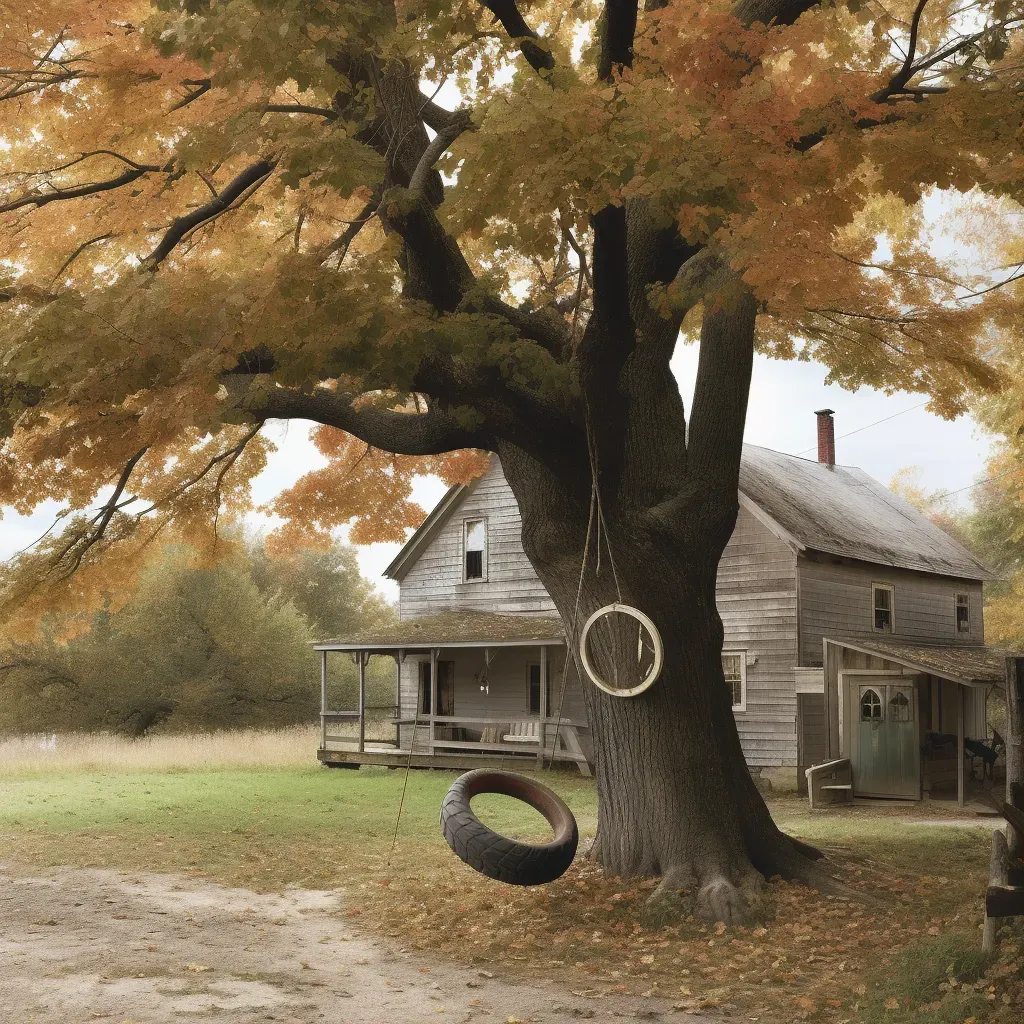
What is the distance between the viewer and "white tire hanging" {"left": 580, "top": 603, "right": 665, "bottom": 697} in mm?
9242

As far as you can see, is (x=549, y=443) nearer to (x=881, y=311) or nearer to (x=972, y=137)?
(x=972, y=137)

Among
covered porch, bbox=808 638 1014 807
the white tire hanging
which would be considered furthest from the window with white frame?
the white tire hanging

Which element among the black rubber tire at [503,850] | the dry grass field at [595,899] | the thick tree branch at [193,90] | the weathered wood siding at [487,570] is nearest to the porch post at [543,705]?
the weathered wood siding at [487,570]

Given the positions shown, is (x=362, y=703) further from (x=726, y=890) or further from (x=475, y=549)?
(x=726, y=890)

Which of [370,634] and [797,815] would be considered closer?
[797,815]

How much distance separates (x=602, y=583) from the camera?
10266mm

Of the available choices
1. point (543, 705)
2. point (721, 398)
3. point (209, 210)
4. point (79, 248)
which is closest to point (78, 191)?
point (79, 248)

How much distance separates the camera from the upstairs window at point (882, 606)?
24.2 meters

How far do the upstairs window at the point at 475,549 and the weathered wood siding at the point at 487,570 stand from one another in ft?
0.37

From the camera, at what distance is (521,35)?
788 cm

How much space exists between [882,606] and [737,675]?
437cm

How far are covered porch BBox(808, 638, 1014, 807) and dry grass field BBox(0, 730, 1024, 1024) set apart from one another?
1.82 m

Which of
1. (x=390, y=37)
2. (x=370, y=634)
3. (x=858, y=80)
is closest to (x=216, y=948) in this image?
(x=390, y=37)

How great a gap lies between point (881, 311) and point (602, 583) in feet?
19.2
